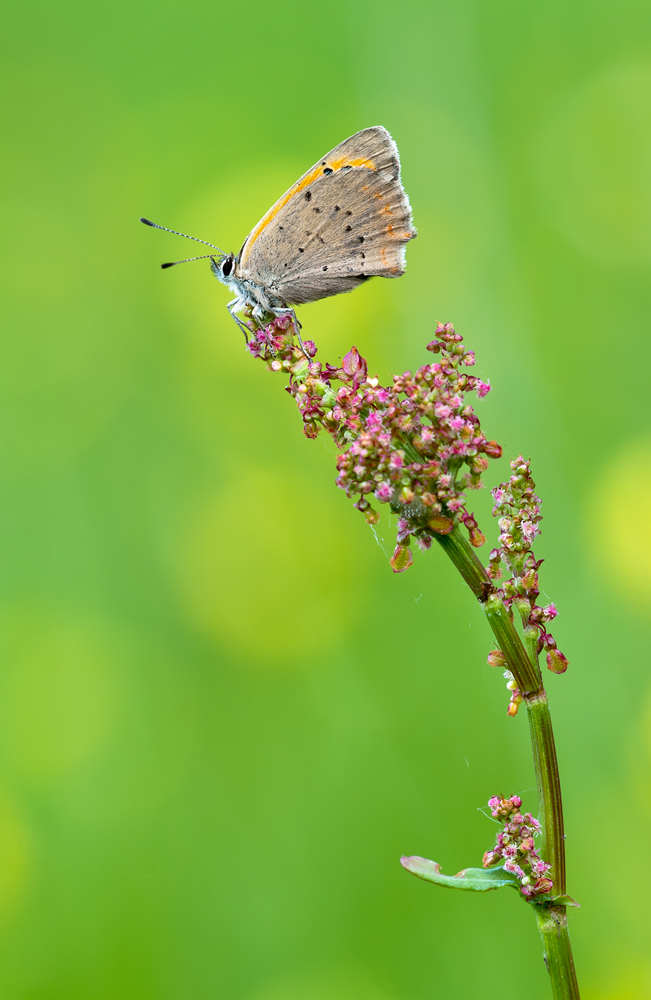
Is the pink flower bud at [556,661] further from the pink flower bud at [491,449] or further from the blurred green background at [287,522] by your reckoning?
the blurred green background at [287,522]

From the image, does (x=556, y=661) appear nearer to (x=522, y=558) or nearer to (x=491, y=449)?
(x=522, y=558)

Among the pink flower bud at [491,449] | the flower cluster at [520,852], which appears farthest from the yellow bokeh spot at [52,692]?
the pink flower bud at [491,449]

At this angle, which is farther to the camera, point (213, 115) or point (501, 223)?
point (213, 115)

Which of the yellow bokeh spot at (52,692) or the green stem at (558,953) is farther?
the yellow bokeh spot at (52,692)

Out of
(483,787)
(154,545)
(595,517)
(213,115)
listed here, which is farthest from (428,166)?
(483,787)

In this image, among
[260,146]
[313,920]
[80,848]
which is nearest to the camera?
[313,920]

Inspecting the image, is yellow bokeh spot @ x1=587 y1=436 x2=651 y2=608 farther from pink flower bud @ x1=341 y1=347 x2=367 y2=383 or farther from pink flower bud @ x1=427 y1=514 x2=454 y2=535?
pink flower bud @ x1=427 y1=514 x2=454 y2=535

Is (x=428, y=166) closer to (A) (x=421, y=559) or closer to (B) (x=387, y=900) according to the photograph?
(A) (x=421, y=559)
